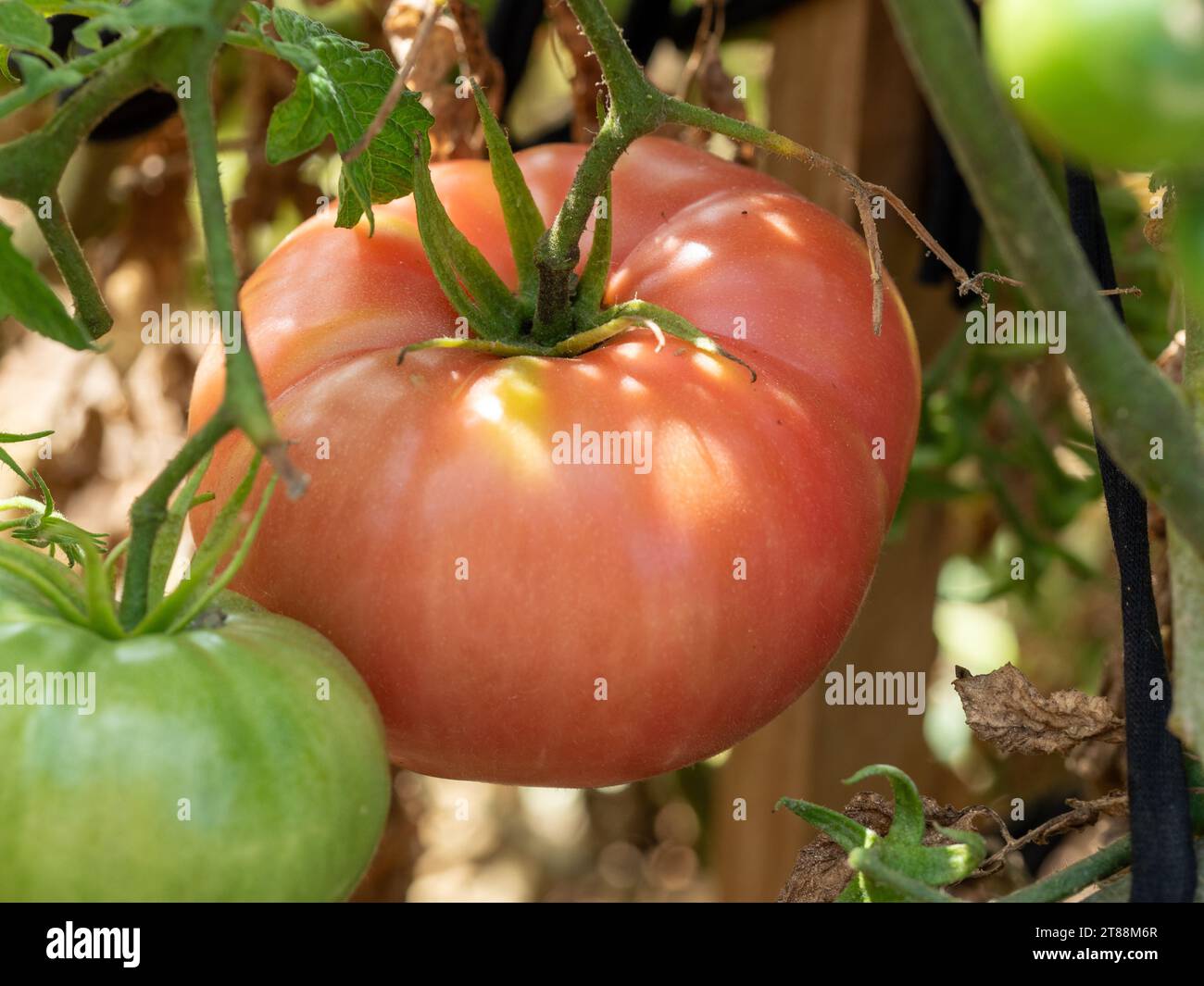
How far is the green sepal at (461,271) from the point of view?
0.50 meters

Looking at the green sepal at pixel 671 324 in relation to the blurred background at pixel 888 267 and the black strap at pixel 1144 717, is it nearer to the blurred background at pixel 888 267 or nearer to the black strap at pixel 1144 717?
the black strap at pixel 1144 717

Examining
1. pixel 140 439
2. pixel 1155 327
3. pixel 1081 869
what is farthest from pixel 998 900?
pixel 140 439

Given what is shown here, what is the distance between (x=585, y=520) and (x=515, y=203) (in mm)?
147

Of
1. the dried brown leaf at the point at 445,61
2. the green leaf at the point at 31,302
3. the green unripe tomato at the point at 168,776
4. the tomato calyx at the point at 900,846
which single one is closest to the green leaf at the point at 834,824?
the tomato calyx at the point at 900,846

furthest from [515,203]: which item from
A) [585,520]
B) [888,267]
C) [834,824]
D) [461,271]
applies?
[888,267]

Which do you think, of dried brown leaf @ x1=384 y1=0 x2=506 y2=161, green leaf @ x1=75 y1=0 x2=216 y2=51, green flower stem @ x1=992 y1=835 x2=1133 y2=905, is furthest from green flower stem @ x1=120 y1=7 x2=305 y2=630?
dried brown leaf @ x1=384 y1=0 x2=506 y2=161

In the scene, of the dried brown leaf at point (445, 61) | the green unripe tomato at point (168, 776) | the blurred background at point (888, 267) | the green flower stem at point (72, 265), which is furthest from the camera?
the blurred background at point (888, 267)

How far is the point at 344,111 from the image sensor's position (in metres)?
0.45

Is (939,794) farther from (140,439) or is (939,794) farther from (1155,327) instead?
(140,439)

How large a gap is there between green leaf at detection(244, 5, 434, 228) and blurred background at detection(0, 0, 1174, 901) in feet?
0.81

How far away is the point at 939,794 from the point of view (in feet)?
5.16

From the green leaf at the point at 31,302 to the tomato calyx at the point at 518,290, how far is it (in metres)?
0.13

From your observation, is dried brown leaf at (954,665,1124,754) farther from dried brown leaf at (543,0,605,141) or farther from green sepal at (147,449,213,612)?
dried brown leaf at (543,0,605,141)
